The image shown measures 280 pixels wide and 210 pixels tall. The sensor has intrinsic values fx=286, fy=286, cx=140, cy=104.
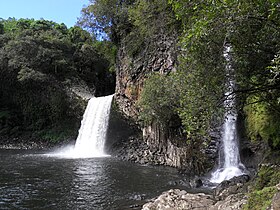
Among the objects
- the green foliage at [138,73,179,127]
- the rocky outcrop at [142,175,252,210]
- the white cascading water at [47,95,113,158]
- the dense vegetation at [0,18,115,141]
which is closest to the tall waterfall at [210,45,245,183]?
the green foliage at [138,73,179,127]

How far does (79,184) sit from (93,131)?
12419mm

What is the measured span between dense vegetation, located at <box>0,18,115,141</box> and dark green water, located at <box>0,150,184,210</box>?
10.6m

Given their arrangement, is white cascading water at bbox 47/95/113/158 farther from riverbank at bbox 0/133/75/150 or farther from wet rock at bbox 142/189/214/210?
wet rock at bbox 142/189/214/210

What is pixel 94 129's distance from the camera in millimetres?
24484

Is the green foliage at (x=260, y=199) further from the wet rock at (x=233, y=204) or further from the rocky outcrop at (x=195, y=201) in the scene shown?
the rocky outcrop at (x=195, y=201)

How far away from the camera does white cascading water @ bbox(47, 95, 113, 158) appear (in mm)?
23469

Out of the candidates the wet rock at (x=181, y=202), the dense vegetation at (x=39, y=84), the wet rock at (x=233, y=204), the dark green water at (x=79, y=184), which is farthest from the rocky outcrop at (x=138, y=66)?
the wet rock at (x=233, y=204)

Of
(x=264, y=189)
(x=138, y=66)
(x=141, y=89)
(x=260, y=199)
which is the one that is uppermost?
(x=138, y=66)

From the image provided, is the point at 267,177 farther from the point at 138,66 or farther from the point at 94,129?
the point at 94,129

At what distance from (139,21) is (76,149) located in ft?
39.1

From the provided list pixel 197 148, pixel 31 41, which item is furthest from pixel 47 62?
pixel 197 148

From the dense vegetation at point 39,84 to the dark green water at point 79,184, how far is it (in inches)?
419

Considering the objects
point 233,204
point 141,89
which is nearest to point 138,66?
point 141,89

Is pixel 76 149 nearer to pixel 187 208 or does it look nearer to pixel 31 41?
pixel 31 41
